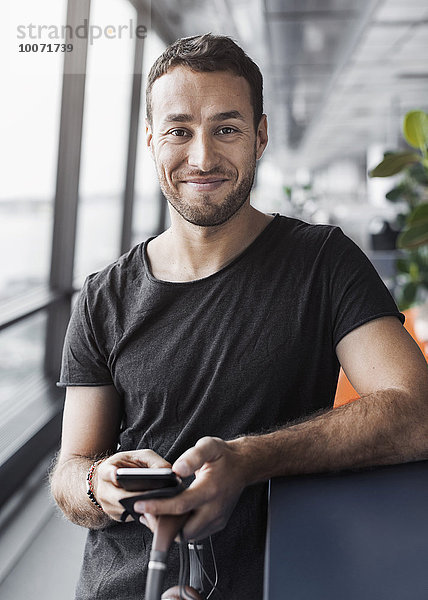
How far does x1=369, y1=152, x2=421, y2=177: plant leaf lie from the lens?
2816 mm

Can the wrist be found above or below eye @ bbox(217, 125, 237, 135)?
below

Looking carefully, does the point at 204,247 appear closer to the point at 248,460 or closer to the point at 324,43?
the point at 248,460

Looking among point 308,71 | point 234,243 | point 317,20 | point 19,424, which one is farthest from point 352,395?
point 308,71

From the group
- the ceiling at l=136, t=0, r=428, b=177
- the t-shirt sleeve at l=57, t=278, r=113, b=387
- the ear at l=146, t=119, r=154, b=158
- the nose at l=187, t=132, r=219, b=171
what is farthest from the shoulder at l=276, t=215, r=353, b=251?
the ceiling at l=136, t=0, r=428, b=177

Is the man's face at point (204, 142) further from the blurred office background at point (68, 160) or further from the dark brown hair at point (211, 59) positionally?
the blurred office background at point (68, 160)

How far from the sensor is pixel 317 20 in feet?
17.7

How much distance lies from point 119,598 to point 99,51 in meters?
4.23

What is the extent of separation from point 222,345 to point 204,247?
28 cm

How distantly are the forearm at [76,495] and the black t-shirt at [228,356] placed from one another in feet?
0.20

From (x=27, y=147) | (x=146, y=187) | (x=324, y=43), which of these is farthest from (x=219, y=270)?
(x=146, y=187)

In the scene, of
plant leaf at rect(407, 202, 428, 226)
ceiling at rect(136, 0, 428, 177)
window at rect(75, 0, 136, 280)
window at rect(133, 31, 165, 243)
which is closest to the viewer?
plant leaf at rect(407, 202, 428, 226)

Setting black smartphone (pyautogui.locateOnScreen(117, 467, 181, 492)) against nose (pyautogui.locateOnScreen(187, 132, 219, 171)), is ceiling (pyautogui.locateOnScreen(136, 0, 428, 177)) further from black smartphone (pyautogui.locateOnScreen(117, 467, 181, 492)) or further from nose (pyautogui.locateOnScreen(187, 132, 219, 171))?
black smartphone (pyautogui.locateOnScreen(117, 467, 181, 492))

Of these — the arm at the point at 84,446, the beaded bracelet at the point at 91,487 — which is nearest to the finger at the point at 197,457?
the arm at the point at 84,446

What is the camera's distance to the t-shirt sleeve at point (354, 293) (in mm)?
1442
